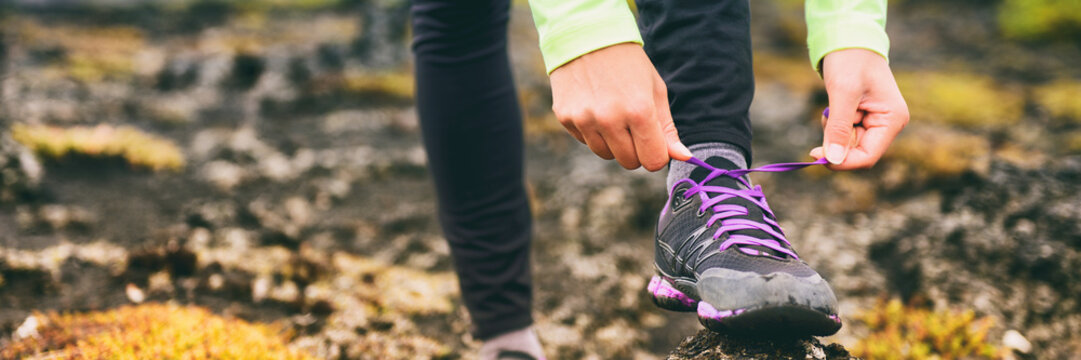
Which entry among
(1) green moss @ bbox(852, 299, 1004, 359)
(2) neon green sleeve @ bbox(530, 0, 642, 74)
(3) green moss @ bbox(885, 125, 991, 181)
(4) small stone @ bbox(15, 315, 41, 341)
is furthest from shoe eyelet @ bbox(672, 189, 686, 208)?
(3) green moss @ bbox(885, 125, 991, 181)

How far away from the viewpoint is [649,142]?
1119 mm

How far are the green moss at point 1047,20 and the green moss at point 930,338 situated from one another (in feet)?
42.0

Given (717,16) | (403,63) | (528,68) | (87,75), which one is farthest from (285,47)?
(717,16)

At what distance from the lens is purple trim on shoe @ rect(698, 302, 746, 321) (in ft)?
3.89

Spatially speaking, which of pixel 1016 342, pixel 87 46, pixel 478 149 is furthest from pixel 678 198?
pixel 87 46

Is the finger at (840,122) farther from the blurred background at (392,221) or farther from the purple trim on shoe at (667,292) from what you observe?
the blurred background at (392,221)

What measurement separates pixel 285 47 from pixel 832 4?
12019 mm

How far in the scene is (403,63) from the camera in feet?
38.4

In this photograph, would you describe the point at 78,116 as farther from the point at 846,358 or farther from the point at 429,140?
the point at 846,358

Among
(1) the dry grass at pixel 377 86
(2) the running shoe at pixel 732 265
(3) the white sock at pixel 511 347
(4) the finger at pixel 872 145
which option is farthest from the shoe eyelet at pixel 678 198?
(1) the dry grass at pixel 377 86

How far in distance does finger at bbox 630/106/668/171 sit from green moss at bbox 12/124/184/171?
626 centimetres

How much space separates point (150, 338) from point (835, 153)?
2614 mm

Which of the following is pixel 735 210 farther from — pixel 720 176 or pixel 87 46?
pixel 87 46

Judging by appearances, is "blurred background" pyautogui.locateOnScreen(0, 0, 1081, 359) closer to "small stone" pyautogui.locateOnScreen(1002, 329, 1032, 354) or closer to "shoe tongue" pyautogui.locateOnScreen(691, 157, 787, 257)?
"small stone" pyautogui.locateOnScreen(1002, 329, 1032, 354)
